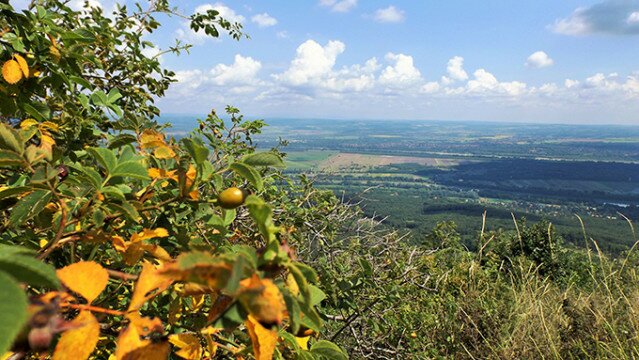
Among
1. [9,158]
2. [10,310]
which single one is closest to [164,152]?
[9,158]

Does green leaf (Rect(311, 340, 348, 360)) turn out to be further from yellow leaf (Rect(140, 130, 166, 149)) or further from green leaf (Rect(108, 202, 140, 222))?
yellow leaf (Rect(140, 130, 166, 149))

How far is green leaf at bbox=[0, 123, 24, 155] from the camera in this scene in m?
0.67

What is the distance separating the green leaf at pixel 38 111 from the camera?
1226 millimetres

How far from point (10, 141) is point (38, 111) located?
685mm

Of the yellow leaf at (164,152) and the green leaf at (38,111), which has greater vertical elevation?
the green leaf at (38,111)

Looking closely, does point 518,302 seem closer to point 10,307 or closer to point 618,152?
point 10,307

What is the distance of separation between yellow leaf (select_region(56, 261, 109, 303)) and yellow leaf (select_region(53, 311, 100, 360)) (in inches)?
1.7

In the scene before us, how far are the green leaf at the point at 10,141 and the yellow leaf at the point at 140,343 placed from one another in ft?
1.33

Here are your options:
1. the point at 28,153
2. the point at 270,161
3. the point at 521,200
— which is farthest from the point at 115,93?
the point at 521,200

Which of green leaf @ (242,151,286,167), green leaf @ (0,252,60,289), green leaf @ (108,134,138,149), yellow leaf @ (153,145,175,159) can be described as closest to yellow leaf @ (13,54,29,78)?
green leaf @ (108,134,138,149)

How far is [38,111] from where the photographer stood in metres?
1.26

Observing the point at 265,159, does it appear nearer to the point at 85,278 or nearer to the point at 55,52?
the point at 85,278

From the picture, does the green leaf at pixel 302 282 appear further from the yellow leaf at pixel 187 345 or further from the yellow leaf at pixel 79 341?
the yellow leaf at pixel 187 345

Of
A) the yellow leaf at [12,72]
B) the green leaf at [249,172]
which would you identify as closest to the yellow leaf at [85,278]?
the green leaf at [249,172]
